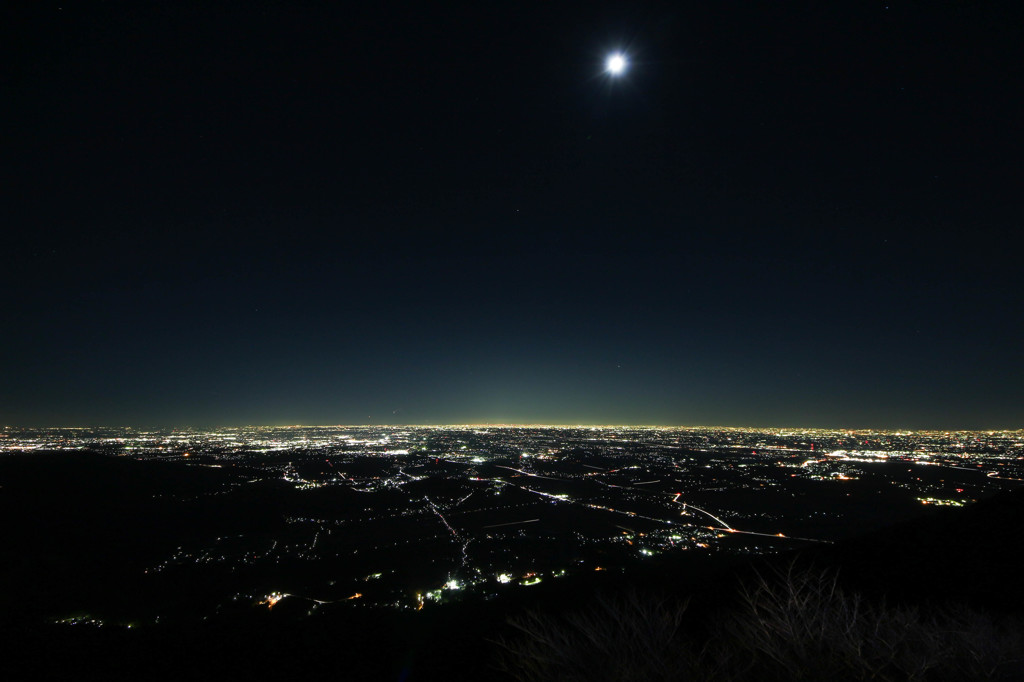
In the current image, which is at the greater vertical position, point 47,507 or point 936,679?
point 936,679

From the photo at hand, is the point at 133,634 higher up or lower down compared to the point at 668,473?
higher up

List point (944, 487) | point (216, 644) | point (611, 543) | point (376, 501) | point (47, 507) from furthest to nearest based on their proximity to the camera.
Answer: point (944, 487) < point (376, 501) < point (47, 507) < point (611, 543) < point (216, 644)

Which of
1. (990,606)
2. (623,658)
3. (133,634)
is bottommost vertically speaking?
(133,634)

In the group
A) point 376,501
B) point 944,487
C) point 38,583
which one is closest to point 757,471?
point 944,487

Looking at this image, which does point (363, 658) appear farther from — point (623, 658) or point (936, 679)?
point (936, 679)

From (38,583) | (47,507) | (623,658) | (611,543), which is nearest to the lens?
(623,658)

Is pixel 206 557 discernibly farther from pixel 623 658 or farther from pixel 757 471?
pixel 757 471

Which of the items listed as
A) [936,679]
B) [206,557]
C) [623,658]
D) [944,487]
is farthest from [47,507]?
[944,487]

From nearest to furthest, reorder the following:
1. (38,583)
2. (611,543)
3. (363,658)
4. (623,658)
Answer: (623,658)
(363,658)
(38,583)
(611,543)

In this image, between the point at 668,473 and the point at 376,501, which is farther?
the point at 668,473
